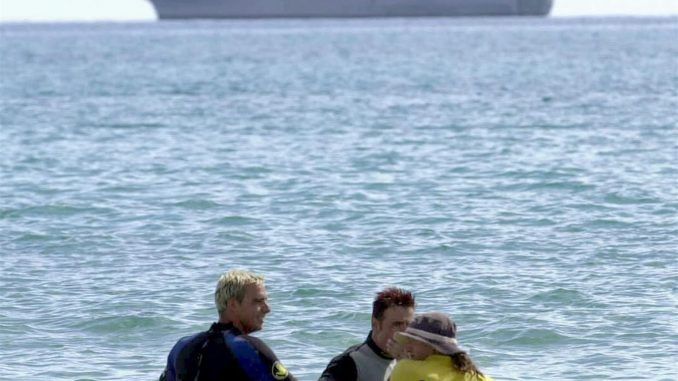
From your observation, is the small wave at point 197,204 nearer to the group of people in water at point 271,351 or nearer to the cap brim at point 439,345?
the group of people in water at point 271,351

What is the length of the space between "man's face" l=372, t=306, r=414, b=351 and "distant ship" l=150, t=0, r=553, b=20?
171 metres

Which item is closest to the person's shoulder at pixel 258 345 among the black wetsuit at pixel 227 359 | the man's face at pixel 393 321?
the black wetsuit at pixel 227 359

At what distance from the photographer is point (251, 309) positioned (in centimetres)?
662

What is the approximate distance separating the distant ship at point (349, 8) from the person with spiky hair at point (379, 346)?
561ft

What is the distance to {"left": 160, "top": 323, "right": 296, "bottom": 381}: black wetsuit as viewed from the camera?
21.6 feet

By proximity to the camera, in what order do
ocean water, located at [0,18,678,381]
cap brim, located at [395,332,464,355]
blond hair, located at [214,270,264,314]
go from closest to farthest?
cap brim, located at [395,332,464,355] → blond hair, located at [214,270,264,314] → ocean water, located at [0,18,678,381]

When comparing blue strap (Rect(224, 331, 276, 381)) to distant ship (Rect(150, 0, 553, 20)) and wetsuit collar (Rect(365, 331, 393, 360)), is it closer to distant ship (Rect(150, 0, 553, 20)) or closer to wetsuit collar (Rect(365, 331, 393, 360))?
wetsuit collar (Rect(365, 331, 393, 360))

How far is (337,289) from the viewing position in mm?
14328

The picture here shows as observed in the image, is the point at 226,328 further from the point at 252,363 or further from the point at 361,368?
the point at 361,368

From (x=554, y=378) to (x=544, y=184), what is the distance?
482 inches

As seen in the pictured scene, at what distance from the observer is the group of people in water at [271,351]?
243 inches

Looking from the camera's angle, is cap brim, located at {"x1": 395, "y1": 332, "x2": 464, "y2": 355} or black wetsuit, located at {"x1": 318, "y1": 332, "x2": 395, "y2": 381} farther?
black wetsuit, located at {"x1": 318, "y1": 332, "x2": 395, "y2": 381}

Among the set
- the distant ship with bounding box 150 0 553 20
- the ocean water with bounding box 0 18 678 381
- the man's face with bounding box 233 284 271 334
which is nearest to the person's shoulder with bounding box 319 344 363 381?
the man's face with bounding box 233 284 271 334

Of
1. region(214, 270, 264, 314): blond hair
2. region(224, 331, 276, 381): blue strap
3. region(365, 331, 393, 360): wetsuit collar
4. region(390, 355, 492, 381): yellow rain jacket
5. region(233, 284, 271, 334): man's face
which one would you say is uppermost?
region(214, 270, 264, 314): blond hair
